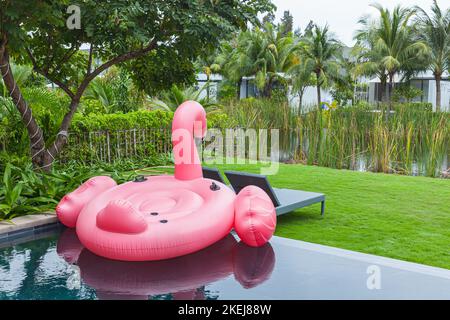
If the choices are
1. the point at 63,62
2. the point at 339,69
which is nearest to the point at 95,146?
the point at 63,62

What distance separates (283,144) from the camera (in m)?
12.5

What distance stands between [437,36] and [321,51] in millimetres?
6983

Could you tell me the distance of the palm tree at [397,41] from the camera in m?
29.9

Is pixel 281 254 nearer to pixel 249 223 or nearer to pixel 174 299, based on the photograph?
pixel 249 223

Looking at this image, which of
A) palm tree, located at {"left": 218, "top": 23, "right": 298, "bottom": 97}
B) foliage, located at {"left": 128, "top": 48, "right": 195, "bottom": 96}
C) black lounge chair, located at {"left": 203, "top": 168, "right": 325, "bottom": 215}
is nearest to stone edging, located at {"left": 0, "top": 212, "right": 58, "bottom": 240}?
black lounge chair, located at {"left": 203, "top": 168, "right": 325, "bottom": 215}

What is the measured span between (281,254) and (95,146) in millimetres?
5607

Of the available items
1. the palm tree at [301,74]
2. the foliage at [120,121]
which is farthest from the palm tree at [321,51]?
the foliage at [120,121]

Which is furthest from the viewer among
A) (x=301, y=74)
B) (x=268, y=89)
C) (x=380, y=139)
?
(x=268, y=89)

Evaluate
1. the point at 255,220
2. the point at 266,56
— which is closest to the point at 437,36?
the point at 266,56

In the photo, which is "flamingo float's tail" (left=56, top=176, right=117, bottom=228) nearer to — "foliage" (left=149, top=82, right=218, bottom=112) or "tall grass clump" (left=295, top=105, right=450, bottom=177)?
"tall grass clump" (left=295, top=105, right=450, bottom=177)

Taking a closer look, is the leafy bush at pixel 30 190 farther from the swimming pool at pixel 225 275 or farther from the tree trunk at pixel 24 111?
the swimming pool at pixel 225 275

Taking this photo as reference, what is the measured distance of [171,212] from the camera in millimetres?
4773

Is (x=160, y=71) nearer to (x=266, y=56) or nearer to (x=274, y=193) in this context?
(x=274, y=193)

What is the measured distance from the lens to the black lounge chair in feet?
18.3
